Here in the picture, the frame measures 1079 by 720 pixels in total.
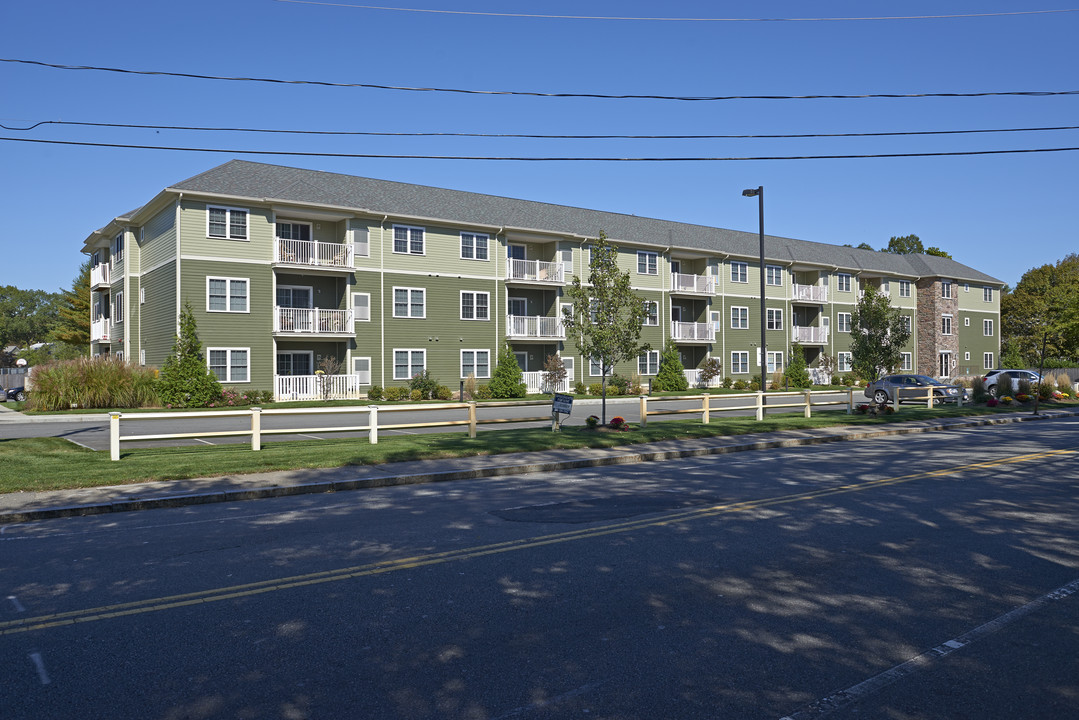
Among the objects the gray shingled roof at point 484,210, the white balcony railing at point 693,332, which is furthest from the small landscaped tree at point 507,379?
the white balcony railing at point 693,332

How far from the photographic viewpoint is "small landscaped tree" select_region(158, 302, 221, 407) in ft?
97.5

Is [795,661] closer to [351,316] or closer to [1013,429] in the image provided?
[1013,429]

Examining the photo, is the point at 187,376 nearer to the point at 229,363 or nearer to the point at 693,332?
the point at 229,363

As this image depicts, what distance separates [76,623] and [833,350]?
59.7m

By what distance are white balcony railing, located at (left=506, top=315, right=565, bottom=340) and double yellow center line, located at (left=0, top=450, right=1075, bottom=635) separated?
102ft

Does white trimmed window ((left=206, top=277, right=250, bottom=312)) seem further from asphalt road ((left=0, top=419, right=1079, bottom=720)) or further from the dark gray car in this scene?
Result: the dark gray car

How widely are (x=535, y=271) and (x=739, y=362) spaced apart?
18268 millimetres

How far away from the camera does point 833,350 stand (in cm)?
5866

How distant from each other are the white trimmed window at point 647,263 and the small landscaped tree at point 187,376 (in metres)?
26.5

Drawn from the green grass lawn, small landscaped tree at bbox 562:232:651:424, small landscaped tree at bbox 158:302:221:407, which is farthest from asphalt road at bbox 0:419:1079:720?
small landscaped tree at bbox 158:302:221:407

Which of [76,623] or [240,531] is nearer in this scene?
[76,623]

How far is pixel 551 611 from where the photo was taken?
545 centimetres

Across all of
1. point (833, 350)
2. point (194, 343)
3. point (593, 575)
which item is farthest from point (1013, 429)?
point (833, 350)

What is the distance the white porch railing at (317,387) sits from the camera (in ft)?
112
